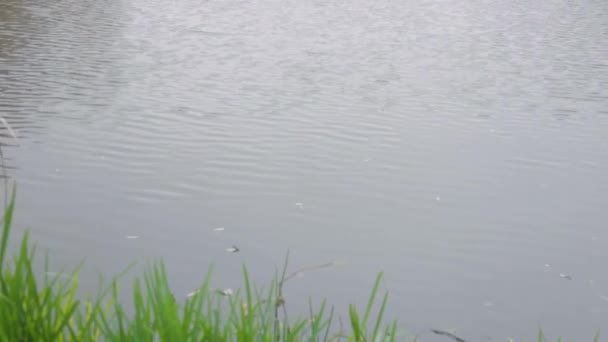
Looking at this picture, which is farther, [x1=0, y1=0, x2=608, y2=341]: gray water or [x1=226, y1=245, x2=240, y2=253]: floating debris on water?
[x1=226, y1=245, x2=240, y2=253]: floating debris on water

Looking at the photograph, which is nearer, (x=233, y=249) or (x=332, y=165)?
(x=233, y=249)

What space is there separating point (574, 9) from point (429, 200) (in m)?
21.2

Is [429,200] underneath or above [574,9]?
above

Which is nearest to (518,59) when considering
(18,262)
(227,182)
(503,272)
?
(227,182)

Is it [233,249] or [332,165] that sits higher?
[233,249]

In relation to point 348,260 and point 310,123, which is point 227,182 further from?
point 310,123

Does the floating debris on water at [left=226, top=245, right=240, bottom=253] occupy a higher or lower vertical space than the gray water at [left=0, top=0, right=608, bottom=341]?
higher

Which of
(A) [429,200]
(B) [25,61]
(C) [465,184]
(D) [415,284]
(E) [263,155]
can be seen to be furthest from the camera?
(B) [25,61]

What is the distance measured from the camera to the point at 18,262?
212 cm

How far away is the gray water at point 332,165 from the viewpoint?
6.02 meters

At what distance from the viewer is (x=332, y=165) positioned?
873 centimetres

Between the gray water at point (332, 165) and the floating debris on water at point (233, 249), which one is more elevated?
the floating debris on water at point (233, 249)

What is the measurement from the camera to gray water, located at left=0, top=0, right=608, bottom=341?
602 centimetres

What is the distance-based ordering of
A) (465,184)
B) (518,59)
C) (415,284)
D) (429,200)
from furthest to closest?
(518,59) → (465,184) → (429,200) → (415,284)
